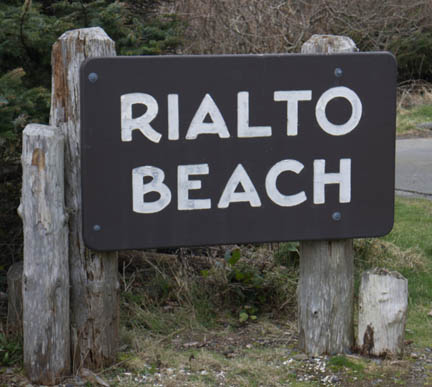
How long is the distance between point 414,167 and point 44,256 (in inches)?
237

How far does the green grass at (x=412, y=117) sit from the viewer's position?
36.0 ft

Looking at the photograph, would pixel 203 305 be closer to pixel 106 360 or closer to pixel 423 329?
pixel 106 360

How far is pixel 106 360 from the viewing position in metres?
3.45

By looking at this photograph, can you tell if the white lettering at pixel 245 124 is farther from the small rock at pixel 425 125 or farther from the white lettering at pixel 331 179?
the small rock at pixel 425 125

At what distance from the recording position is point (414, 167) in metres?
8.44

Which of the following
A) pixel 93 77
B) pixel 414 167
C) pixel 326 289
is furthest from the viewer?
pixel 414 167

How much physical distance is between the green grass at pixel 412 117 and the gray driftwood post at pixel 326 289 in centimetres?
751

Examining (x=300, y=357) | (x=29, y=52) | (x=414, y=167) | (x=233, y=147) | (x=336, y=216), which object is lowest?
(x=300, y=357)

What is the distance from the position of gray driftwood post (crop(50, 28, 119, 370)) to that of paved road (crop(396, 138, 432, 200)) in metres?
4.52

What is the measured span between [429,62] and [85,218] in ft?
40.5

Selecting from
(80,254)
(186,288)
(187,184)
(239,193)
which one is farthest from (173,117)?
(186,288)

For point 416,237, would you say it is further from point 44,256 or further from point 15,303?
point 44,256

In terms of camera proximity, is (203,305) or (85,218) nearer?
(85,218)

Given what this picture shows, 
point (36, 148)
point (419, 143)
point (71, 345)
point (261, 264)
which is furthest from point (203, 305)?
point (419, 143)
